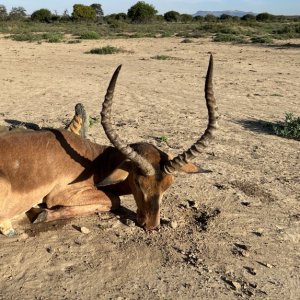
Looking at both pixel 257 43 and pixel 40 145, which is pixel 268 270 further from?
pixel 257 43

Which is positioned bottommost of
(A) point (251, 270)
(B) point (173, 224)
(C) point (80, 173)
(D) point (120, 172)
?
(A) point (251, 270)

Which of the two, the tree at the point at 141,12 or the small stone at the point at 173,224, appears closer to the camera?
the small stone at the point at 173,224

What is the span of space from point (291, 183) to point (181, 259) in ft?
10.1

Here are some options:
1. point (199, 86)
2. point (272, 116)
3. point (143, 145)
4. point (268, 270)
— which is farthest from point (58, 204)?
point (199, 86)

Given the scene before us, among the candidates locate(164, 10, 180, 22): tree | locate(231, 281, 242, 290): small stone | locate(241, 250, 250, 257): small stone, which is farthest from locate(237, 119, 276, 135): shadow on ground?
locate(164, 10, 180, 22): tree

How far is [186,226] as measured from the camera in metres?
6.36

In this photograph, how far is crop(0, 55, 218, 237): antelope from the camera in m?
5.67

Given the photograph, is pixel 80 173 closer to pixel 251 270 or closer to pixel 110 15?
pixel 251 270

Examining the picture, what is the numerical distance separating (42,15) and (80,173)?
87078 millimetres

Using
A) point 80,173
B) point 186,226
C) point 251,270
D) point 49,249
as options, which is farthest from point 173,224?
point 49,249

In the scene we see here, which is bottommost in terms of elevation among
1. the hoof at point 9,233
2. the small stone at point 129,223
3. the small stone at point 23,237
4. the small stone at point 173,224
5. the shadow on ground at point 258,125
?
the shadow on ground at point 258,125

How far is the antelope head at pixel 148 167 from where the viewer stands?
18.2ft

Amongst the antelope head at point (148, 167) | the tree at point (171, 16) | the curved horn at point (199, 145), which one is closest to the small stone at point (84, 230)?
the antelope head at point (148, 167)

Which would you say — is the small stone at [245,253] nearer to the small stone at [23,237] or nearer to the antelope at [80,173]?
the antelope at [80,173]
